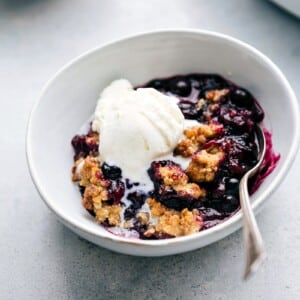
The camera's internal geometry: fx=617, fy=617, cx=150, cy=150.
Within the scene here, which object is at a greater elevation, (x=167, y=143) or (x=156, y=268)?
Answer: (x=167, y=143)

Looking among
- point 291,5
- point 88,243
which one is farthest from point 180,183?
point 291,5

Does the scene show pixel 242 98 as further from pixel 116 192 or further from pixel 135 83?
pixel 116 192

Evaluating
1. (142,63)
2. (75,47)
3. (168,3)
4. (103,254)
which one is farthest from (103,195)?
(168,3)

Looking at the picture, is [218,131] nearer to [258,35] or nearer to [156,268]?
[156,268]

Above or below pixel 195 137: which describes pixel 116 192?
below

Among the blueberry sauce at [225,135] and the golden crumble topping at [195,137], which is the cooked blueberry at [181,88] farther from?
the golden crumble topping at [195,137]

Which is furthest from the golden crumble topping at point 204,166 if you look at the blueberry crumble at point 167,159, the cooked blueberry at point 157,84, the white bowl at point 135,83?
Result: the cooked blueberry at point 157,84
